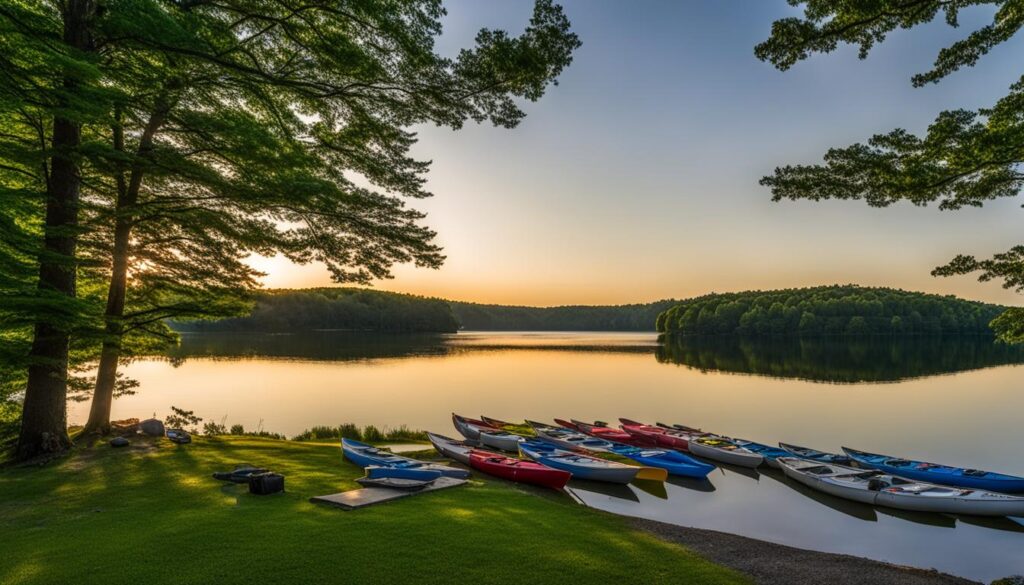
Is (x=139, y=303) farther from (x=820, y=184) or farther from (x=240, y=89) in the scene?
(x=820, y=184)

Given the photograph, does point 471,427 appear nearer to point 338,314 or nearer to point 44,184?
point 44,184

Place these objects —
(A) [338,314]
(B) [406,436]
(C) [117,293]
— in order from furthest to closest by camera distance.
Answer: (A) [338,314]
(B) [406,436]
(C) [117,293]

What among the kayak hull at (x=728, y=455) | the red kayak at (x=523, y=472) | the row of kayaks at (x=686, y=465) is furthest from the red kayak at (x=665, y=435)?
the red kayak at (x=523, y=472)

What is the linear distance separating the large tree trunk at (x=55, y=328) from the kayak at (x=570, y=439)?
14.3m

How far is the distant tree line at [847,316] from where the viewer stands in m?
113

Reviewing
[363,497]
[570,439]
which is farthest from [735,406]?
[363,497]

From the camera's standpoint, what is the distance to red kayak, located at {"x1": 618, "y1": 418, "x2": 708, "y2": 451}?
20492mm

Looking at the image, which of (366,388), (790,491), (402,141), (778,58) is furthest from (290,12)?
(366,388)

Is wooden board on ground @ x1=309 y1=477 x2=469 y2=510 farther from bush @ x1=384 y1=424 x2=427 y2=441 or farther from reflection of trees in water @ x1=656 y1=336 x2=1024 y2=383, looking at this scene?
reflection of trees in water @ x1=656 y1=336 x2=1024 y2=383

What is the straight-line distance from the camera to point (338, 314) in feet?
459

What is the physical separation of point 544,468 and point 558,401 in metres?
22.9

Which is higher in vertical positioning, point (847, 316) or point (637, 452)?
point (847, 316)

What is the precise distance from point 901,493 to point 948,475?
346 cm

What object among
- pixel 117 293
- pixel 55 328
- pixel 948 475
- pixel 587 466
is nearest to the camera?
pixel 55 328
